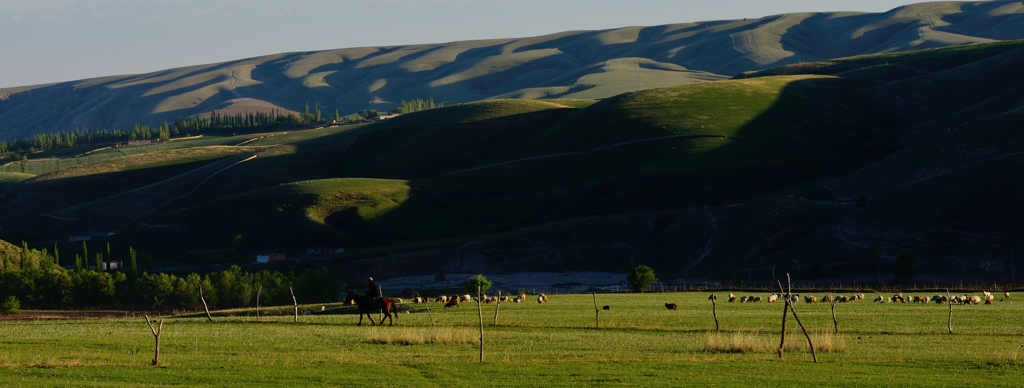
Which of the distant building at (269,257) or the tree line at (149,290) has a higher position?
the distant building at (269,257)

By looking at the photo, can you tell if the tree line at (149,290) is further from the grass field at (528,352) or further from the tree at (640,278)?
the grass field at (528,352)

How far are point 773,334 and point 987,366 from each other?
39.2 feet

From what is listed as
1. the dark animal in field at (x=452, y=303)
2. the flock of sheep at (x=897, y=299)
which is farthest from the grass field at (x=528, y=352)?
the dark animal in field at (x=452, y=303)

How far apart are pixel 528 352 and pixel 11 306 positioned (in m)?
73.9

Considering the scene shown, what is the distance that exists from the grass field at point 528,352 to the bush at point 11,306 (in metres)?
46.0

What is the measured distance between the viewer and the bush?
330ft

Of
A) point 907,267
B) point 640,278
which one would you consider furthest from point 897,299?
point 907,267

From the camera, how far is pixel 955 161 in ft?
511

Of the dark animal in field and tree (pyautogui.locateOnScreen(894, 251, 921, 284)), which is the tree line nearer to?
A: the dark animal in field

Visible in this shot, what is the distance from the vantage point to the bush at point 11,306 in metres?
101

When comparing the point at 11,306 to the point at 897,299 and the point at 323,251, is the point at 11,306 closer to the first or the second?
the point at 323,251

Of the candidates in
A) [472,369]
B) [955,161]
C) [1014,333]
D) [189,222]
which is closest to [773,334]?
[1014,333]

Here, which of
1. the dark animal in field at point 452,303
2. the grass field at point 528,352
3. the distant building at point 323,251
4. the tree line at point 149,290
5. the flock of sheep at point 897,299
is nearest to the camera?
the grass field at point 528,352

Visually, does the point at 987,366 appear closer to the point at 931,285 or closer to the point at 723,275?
the point at 931,285
